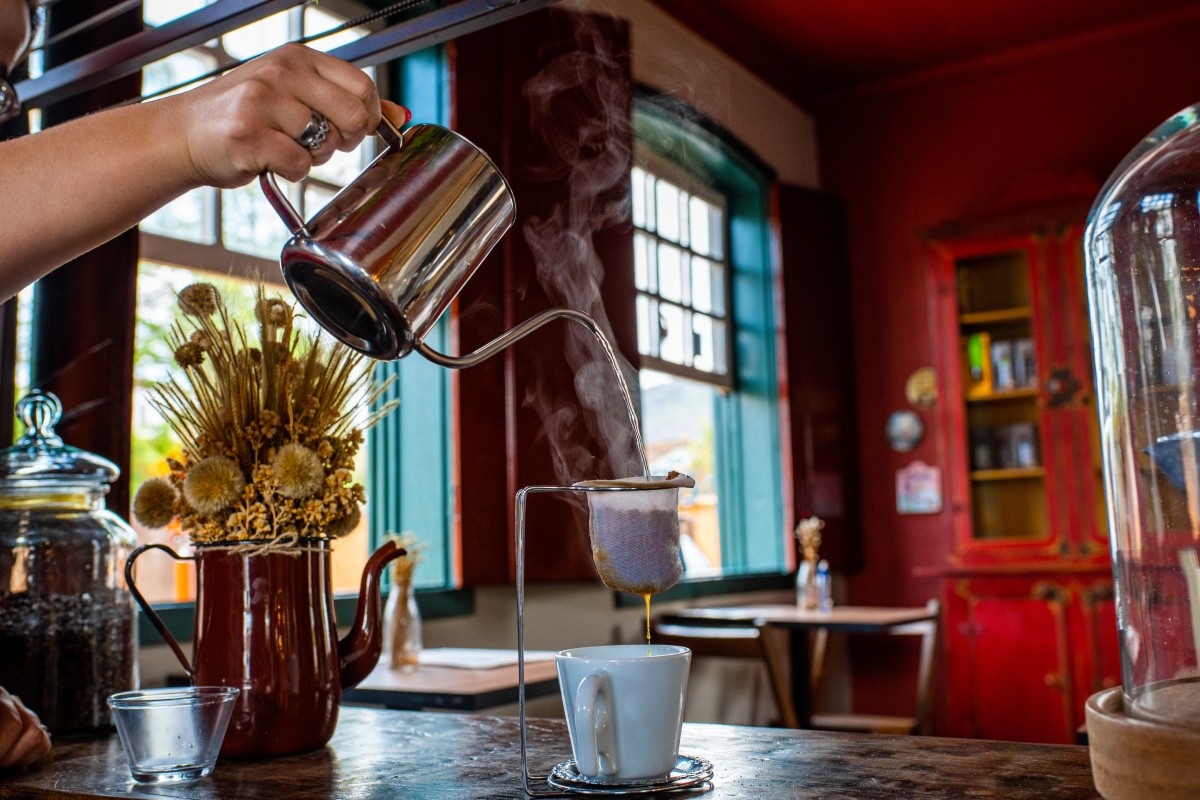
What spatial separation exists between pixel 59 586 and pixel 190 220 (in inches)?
61.1

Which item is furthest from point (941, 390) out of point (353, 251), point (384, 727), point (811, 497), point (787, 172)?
point (353, 251)

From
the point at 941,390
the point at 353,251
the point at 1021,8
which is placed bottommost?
the point at 353,251

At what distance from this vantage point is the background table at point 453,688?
6.49ft

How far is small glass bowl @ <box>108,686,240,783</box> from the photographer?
0.91 metres

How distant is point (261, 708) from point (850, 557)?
433 centimetres

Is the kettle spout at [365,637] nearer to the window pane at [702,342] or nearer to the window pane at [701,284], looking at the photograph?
the window pane at [702,342]

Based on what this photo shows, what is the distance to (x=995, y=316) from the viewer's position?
184 inches

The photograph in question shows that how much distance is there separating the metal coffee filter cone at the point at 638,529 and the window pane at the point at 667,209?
361 cm

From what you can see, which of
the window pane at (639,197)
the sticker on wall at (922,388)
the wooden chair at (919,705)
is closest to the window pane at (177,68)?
the window pane at (639,197)

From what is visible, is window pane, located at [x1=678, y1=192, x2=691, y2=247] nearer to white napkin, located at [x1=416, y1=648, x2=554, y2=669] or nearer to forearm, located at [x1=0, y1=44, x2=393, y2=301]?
white napkin, located at [x1=416, y1=648, x2=554, y2=669]

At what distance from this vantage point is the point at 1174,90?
4688 millimetres

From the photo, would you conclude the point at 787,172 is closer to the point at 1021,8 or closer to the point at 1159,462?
the point at 1021,8

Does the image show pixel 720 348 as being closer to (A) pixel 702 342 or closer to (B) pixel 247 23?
(A) pixel 702 342

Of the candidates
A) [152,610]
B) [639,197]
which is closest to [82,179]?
[152,610]
